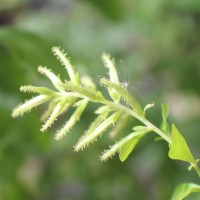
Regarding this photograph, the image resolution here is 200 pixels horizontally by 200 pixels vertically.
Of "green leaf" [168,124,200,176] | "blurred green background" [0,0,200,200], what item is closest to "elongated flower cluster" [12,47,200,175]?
"green leaf" [168,124,200,176]

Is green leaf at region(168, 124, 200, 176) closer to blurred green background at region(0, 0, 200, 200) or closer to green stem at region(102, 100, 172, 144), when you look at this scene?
green stem at region(102, 100, 172, 144)

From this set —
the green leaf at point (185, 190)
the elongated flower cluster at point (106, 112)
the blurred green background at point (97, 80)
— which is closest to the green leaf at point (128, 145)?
the elongated flower cluster at point (106, 112)

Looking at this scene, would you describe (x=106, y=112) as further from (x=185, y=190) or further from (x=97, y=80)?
(x=97, y=80)

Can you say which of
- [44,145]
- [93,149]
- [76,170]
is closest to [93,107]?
[44,145]

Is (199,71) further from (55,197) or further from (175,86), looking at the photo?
(55,197)

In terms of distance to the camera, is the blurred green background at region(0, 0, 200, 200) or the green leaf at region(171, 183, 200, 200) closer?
the green leaf at region(171, 183, 200, 200)

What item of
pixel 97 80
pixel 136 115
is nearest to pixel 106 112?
pixel 136 115

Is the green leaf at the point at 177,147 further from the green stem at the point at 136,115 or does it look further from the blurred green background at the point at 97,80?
the blurred green background at the point at 97,80

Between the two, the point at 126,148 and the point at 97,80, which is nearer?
the point at 126,148
